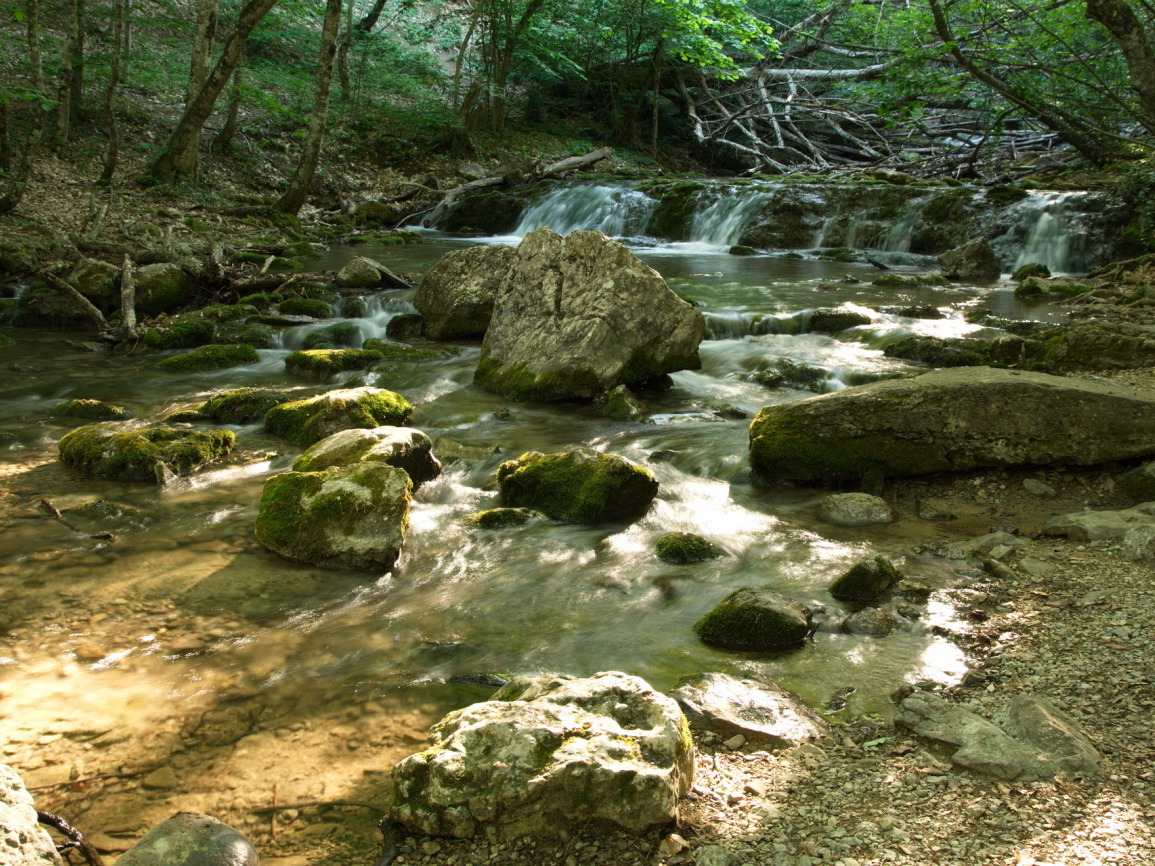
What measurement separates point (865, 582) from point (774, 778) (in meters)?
1.67

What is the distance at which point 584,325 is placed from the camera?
25.9ft

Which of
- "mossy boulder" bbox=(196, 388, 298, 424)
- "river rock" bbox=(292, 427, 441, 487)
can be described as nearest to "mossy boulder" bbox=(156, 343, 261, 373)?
"mossy boulder" bbox=(196, 388, 298, 424)

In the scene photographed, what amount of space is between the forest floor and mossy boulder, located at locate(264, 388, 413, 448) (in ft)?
9.56

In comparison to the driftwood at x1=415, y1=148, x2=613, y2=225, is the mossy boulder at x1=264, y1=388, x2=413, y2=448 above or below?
below

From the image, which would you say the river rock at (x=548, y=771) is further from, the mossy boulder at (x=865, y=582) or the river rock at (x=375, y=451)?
the river rock at (x=375, y=451)

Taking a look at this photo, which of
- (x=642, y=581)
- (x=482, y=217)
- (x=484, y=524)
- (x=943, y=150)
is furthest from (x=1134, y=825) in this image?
(x=943, y=150)

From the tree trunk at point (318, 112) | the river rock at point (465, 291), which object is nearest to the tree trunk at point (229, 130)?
the tree trunk at point (318, 112)

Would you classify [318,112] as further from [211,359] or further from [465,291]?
[211,359]

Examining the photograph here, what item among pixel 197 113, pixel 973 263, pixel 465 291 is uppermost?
pixel 197 113

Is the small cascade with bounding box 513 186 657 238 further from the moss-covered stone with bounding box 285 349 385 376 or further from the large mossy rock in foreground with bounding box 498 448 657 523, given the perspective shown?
the large mossy rock in foreground with bounding box 498 448 657 523

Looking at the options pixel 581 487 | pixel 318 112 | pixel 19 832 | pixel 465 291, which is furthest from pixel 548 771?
pixel 318 112

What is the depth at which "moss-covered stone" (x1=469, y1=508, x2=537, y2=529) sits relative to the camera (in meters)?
5.27

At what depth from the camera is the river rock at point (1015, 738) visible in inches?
93.7

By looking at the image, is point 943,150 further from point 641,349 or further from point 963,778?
point 963,778
